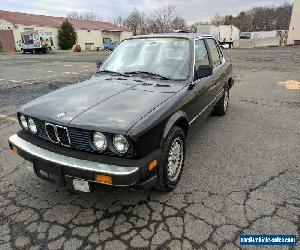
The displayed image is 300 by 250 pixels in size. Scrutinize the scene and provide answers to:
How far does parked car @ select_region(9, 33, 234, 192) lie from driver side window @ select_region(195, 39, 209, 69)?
24 mm

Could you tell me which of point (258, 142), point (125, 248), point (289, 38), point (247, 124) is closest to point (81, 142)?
point (125, 248)

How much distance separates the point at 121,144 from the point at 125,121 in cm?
22

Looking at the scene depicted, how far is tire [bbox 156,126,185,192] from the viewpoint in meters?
2.85

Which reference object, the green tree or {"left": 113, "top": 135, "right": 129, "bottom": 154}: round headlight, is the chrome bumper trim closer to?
{"left": 113, "top": 135, "right": 129, "bottom": 154}: round headlight

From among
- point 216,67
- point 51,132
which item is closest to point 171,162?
point 51,132

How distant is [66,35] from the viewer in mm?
40750

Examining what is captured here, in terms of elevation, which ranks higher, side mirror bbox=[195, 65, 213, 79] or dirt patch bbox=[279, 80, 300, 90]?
side mirror bbox=[195, 65, 213, 79]

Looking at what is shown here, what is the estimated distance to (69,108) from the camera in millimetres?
2869

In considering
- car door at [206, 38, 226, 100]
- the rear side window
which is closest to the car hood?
car door at [206, 38, 226, 100]

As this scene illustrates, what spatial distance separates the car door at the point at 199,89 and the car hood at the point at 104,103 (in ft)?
1.15

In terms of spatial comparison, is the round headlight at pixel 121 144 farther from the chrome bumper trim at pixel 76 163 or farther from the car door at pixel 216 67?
the car door at pixel 216 67

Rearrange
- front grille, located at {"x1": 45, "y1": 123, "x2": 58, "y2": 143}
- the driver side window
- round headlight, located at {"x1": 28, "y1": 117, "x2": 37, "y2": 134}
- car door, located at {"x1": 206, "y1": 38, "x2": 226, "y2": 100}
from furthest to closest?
1. car door, located at {"x1": 206, "y1": 38, "x2": 226, "y2": 100}
2. the driver side window
3. round headlight, located at {"x1": 28, "y1": 117, "x2": 37, "y2": 134}
4. front grille, located at {"x1": 45, "y1": 123, "x2": 58, "y2": 143}

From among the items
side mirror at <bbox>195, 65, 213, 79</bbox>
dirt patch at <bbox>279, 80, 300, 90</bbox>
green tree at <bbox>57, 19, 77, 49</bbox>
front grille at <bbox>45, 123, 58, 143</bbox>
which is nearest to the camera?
front grille at <bbox>45, 123, 58, 143</bbox>

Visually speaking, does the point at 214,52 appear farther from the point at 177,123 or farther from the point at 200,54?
the point at 177,123
